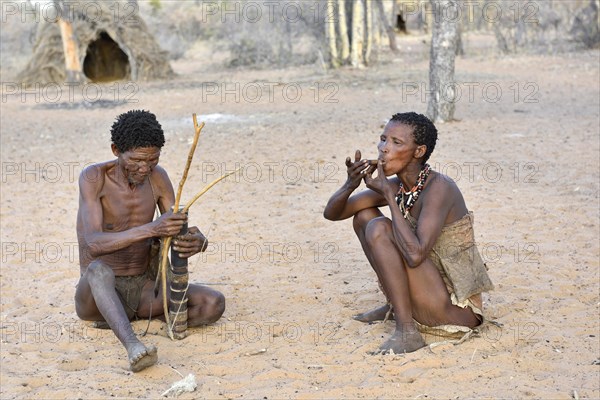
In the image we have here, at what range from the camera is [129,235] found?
3.36 m

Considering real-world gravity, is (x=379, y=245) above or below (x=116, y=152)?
below

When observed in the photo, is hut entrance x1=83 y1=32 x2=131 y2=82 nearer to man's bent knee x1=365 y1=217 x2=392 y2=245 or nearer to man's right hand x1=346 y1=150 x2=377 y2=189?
man's right hand x1=346 y1=150 x2=377 y2=189

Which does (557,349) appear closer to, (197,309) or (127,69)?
(197,309)

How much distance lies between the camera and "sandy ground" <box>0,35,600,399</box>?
10.3 ft

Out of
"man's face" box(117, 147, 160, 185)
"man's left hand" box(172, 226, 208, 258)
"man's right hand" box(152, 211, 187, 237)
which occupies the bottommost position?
"man's left hand" box(172, 226, 208, 258)

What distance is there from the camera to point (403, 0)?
30641 mm

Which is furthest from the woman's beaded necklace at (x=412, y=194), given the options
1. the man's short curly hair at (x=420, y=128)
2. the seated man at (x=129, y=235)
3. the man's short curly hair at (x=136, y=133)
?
the man's short curly hair at (x=136, y=133)

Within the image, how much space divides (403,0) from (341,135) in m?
23.3

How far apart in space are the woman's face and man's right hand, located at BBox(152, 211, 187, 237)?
98 centimetres

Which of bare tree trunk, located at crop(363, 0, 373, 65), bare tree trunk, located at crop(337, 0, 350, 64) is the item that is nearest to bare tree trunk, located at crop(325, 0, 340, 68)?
bare tree trunk, located at crop(337, 0, 350, 64)

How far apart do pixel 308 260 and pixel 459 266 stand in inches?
66.4

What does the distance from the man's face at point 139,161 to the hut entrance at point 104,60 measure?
55.2 ft

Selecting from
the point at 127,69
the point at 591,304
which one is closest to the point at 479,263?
the point at 591,304

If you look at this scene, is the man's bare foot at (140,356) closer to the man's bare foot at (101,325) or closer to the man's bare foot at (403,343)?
the man's bare foot at (101,325)
